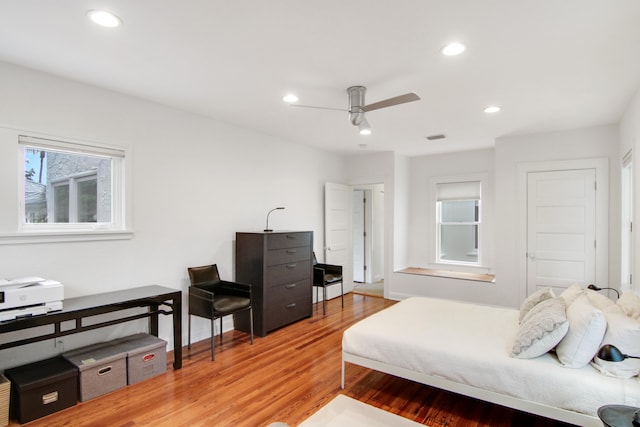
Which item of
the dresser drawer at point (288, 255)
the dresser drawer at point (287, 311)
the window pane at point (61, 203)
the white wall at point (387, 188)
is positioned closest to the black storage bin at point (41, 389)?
the window pane at point (61, 203)

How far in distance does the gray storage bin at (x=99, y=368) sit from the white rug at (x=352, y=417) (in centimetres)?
161

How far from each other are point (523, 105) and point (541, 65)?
0.98 metres

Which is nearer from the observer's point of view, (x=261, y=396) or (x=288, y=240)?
(x=261, y=396)

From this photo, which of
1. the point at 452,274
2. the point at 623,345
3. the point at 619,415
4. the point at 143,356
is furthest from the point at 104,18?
the point at 452,274

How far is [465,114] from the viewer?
12.2 feet

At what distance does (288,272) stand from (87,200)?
2307 mm

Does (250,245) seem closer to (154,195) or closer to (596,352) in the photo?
(154,195)

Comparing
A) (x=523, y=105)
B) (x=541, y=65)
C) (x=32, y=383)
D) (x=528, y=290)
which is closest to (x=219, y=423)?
(x=32, y=383)

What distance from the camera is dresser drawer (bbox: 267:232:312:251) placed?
13.3 feet

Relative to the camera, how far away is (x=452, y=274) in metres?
5.45

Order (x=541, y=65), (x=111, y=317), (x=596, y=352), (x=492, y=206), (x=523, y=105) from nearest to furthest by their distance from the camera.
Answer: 1. (x=596, y=352)
2. (x=541, y=65)
3. (x=111, y=317)
4. (x=523, y=105)
5. (x=492, y=206)

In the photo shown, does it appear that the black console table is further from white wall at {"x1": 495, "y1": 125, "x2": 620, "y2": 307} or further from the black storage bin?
white wall at {"x1": 495, "y1": 125, "x2": 620, "y2": 307}

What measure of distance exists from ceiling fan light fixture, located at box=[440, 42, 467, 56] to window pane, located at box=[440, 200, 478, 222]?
3877mm

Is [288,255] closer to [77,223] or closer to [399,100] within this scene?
[77,223]
